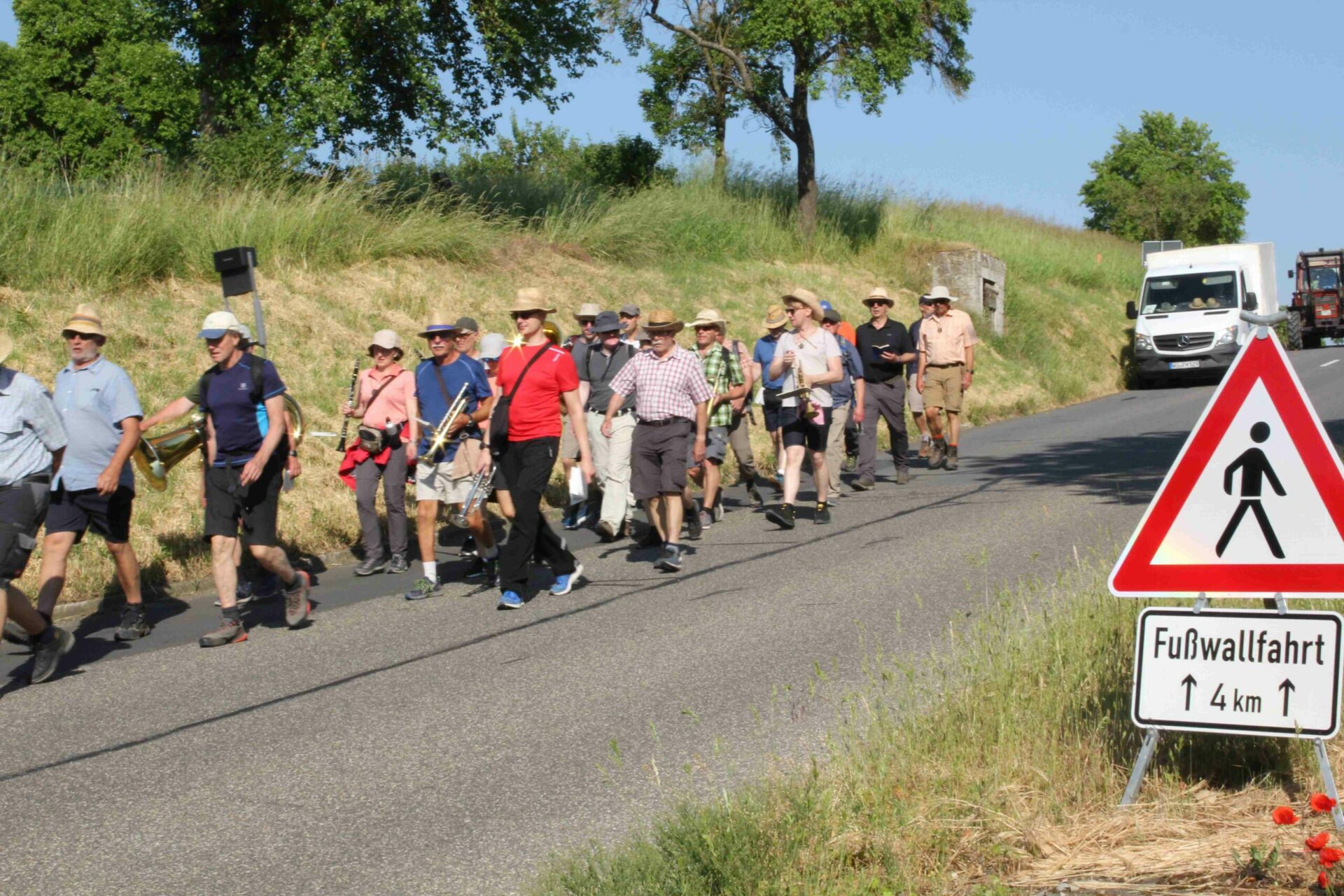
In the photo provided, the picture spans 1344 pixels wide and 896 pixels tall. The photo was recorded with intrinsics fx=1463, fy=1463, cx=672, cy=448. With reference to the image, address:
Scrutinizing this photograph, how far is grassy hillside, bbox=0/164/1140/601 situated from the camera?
14555 millimetres

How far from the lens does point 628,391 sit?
36.9ft

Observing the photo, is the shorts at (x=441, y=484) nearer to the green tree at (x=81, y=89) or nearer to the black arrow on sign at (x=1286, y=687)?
the black arrow on sign at (x=1286, y=687)

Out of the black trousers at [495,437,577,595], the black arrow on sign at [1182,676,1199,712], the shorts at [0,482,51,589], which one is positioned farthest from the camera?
the black trousers at [495,437,577,595]

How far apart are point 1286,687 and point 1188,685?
0.27 meters

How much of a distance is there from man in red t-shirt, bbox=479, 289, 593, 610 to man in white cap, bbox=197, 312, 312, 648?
1.44 meters

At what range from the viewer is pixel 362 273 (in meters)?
20.3

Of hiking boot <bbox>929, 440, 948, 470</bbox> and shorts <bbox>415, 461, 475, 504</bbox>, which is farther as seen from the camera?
hiking boot <bbox>929, 440, 948, 470</bbox>

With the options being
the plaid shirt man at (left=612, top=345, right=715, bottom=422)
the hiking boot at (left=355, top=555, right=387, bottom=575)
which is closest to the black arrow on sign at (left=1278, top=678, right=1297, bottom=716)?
the plaid shirt man at (left=612, top=345, right=715, bottom=422)

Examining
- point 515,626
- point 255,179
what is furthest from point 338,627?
point 255,179

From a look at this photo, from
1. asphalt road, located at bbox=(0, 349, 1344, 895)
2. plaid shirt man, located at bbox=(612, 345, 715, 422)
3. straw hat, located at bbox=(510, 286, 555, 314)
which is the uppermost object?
straw hat, located at bbox=(510, 286, 555, 314)

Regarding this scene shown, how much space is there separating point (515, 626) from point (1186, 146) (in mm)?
88779

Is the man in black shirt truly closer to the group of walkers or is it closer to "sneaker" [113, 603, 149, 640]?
the group of walkers

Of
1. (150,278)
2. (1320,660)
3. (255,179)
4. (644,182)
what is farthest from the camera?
(644,182)

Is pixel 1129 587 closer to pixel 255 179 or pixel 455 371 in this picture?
pixel 455 371
